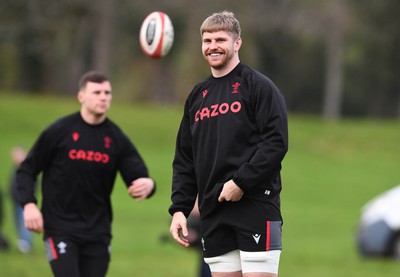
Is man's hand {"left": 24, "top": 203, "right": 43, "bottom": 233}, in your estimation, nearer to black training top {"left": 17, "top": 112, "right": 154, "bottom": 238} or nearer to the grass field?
black training top {"left": 17, "top": 112, "right": 154, "bottom": 238}

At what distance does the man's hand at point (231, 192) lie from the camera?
5.86 m

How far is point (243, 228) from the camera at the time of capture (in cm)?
599

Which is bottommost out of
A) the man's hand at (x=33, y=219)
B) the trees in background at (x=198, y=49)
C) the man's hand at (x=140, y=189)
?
the man's hand at (x=33, y=219)

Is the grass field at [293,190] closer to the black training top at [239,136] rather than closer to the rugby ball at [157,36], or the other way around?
the rugby ball at [157,36]

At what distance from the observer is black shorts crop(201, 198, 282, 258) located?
5.97m

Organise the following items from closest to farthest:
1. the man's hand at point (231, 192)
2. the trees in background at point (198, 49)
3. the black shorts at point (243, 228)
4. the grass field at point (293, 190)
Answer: the man's hand at point (231, 192)
the black shorts at point (243, 228)
the grass field at point (293, 190)
the trees in background at point (198, 49)

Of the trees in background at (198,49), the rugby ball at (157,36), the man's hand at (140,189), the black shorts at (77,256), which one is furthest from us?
the trees in background at (198,49)

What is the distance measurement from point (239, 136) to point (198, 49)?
34077 millimetres

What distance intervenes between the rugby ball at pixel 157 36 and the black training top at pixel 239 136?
5.42 feet

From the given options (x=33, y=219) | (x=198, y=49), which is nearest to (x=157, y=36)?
(x=33, y=219)

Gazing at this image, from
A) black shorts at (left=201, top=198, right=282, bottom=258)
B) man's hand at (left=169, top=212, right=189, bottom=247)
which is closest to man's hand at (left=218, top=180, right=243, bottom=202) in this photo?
black shorts at (left=201, top=198, right=282, bottom=258)

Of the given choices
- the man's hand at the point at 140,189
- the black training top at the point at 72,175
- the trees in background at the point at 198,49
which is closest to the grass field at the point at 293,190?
the trees in background at the point at 198,49

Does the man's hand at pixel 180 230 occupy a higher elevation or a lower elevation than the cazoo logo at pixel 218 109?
lower

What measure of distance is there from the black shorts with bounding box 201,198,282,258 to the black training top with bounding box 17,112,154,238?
2099 mm
